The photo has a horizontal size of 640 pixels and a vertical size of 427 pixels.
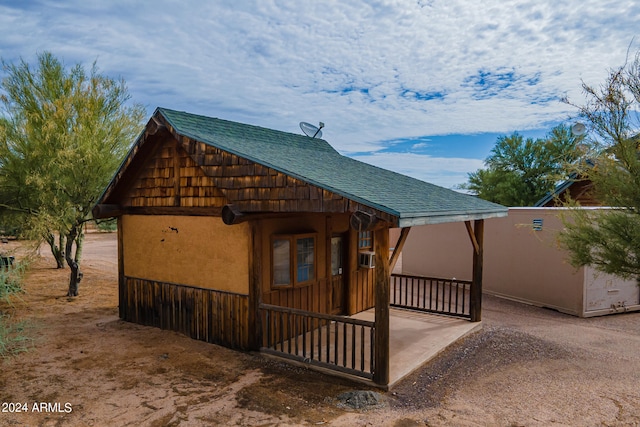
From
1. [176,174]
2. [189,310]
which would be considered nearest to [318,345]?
[189,310]

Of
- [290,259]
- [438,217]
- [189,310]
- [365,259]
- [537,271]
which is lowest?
[189,310]

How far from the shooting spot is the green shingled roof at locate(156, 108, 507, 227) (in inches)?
220

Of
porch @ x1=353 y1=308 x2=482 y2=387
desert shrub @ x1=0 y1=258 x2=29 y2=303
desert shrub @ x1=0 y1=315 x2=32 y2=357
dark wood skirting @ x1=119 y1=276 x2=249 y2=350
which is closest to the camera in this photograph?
desert shrub @ x1=0 y1=258 x2=29 y2=303

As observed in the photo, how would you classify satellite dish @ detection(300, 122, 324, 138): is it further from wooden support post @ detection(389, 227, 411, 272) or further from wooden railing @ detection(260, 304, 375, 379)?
wooden support post @ detection(389, 227, 411, 272)

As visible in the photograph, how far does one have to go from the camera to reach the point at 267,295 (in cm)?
722

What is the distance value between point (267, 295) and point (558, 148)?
81.2 feet

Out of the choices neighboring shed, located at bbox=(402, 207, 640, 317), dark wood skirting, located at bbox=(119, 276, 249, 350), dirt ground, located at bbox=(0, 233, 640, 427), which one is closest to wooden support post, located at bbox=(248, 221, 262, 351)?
dark wood skirting, located at bbox=(119, 276, 249, 350)

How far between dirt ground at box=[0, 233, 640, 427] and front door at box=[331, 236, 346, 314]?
2.47 m

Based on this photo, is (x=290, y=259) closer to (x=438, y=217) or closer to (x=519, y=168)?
(x=438, y=217)

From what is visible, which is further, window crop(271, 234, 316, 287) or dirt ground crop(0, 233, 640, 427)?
window crop(271, 234, 316, 287)

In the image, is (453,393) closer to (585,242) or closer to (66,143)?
(585,242)

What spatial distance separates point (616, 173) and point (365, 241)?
16.4 feet

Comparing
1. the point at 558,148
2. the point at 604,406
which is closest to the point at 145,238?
the point at 604,406

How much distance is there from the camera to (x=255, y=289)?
271 inches
